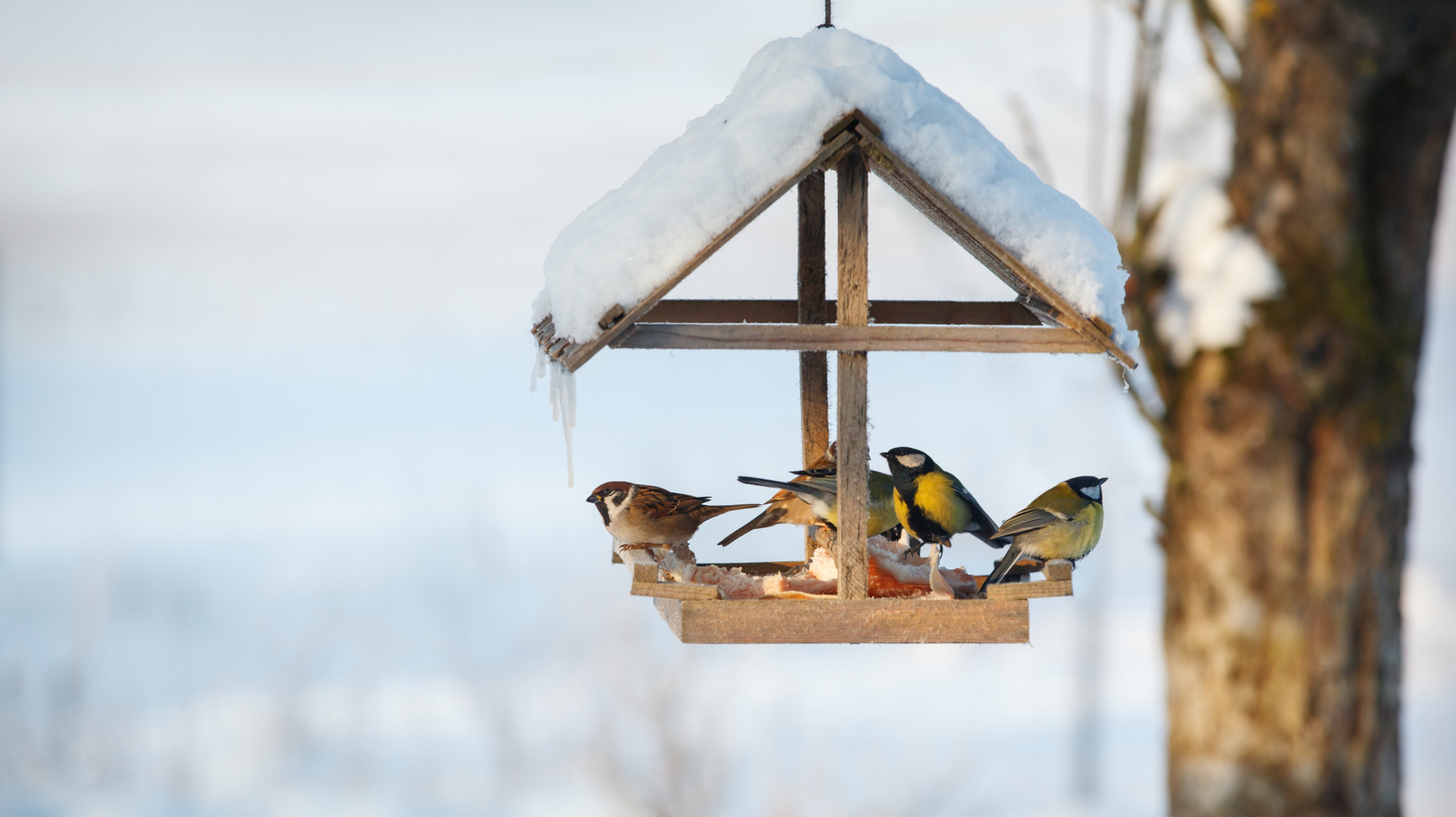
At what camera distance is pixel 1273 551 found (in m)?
2.38

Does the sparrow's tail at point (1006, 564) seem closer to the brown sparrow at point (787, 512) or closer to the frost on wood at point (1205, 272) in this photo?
the brown sparrow at point (787, 512)

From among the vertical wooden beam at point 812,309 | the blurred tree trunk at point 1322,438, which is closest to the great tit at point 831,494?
the vertical wooden beam at point 812,309

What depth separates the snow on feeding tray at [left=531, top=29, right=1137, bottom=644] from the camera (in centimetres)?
238

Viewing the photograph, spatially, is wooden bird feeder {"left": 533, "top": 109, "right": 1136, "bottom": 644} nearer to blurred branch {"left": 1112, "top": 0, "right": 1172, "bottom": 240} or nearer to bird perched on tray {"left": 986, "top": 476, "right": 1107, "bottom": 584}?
bird perched on tray {"left": 986, "top": 476, "right": 1107, "bottom": 584}

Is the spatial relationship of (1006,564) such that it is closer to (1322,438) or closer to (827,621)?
(827,621)

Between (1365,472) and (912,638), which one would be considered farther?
(912,638)

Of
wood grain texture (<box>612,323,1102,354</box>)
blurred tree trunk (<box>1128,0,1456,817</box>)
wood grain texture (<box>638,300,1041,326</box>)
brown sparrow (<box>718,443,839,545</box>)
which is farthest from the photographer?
wood grain texture (<box>638,300,1041,326</box>)

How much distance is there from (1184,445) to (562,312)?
58.8 inches

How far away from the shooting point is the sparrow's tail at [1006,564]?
2809mm

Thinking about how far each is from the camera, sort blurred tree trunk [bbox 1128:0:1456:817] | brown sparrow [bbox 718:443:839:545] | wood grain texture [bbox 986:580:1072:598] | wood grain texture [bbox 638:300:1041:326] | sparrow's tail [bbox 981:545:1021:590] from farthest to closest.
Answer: wood grain texture [bbox 638:300:1041:326] → brown sparrow [bbox 718:443:839:545] → sparrow's tail [bbox 981:545:1021:590] → wood grain texture [bbox 986:580:1072:598] → blurred tree trunk [bbox 1128:0:1456:817]

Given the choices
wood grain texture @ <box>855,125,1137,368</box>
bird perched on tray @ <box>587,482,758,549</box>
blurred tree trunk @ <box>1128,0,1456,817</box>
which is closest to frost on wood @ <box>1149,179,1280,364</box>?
blurred tree trunk @ <box>1128,0,1456,817</box>

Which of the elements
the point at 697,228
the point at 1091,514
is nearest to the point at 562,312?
the point at 697,228

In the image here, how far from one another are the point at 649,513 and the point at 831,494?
585mm

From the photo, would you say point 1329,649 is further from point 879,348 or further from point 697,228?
point 697,228
